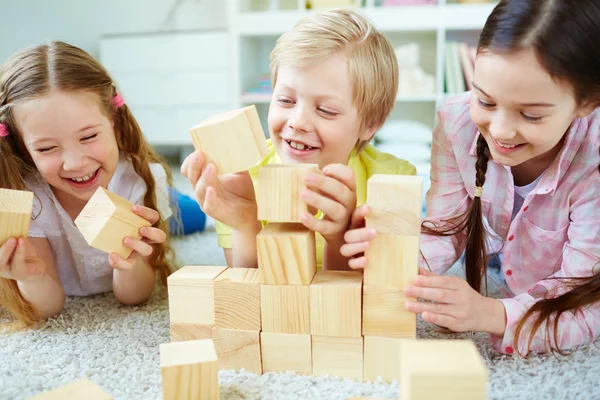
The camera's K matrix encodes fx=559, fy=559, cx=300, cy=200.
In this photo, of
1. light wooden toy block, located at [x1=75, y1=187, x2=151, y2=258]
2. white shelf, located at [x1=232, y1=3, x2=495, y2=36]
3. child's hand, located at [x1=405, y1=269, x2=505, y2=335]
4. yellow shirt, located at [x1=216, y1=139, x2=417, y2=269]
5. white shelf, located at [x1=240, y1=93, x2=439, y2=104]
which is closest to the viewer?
child's hand, located at [x1=405, y1=269, x2=505, y2=335]

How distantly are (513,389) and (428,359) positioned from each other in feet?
0.88

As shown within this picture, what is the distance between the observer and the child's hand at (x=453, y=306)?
77 centimetres

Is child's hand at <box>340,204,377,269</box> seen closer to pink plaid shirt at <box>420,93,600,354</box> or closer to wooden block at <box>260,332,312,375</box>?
wooden block at <box>260,332,312,375</box>

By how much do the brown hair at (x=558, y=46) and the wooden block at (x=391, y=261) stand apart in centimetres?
23

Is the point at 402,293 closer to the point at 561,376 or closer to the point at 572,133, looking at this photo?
the point at 561,376

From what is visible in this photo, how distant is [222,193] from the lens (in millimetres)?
891

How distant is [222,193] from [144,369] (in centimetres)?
29

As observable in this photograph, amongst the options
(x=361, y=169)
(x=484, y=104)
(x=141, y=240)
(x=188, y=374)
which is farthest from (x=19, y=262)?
(x=484, y=104)

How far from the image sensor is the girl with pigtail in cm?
82

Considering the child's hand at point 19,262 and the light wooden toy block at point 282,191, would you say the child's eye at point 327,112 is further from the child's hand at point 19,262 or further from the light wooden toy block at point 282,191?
the child's hand at point 19,262

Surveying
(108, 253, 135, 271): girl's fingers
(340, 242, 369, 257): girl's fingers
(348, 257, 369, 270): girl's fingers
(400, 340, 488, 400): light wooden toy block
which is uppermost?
(340, 242, 369, 257): girl's fingers

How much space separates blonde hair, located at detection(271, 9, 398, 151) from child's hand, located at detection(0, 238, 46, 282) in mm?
567

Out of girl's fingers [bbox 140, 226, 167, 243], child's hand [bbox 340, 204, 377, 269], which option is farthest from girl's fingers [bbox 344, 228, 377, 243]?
girl's fingers [bbox 140, 226, 167, 243]

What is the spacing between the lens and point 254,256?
966 mm
